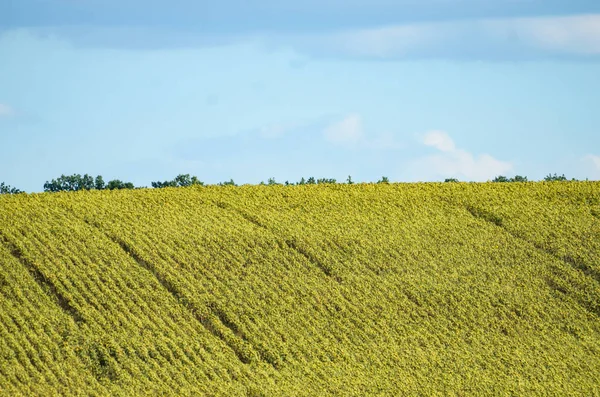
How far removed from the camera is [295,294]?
44.3 meters

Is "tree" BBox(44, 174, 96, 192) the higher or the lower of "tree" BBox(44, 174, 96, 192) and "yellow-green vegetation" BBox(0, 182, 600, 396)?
the higher

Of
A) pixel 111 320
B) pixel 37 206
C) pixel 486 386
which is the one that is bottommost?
pixel 486 386

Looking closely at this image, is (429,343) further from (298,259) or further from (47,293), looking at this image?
(47,293)

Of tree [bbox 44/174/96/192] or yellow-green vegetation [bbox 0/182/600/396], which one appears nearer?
yellow-green vegetation [bbox 0/182/600/396]

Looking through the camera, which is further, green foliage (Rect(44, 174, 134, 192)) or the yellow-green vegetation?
green foliage (Rect(44, 174, 134, 192))

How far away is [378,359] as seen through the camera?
134 ft

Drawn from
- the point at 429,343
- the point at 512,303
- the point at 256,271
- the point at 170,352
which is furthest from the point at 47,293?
the point at 512,303

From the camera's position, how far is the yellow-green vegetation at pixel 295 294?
126 feet

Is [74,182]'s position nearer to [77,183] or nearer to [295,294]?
[77,183]

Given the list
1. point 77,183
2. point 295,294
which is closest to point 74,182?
point 77,183

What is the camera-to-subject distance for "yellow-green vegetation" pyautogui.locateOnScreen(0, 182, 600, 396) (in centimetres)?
3838

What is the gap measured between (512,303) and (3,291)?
22.0m

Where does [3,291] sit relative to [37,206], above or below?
below

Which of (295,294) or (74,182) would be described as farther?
(74,182)
